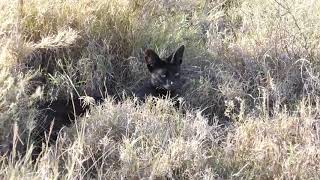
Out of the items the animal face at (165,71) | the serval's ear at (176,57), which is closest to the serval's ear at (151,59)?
the animal face at (165,71)

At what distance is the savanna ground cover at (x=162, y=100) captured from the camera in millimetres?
3221

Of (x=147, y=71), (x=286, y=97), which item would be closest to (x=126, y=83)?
(x=147, y=71)

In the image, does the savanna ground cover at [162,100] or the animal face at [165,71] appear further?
the animal face at [165,71]

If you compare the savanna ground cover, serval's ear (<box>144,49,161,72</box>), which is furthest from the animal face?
the savanna ground cover

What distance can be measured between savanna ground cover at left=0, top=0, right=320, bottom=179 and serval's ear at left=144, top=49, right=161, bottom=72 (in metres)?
0.22

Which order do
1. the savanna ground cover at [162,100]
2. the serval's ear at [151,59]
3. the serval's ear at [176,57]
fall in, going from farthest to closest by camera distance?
the serval's ear at [176,57] → the serval's ear at [151,59] → the savanna ground cover at [162,100]

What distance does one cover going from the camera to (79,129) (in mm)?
A: 3537

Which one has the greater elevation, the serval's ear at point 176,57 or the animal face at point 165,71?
the serval's ear at point 176,57

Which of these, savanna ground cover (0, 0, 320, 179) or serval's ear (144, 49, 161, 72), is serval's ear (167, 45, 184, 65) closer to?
serval's ear (144, 49, 161, 72)

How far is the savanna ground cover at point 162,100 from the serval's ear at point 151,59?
222 mm

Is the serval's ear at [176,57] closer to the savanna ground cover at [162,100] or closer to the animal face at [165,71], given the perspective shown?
the animal face at [165,71]

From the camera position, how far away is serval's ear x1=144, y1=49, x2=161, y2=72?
13.8 feet

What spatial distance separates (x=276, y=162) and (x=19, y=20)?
2.31 meters

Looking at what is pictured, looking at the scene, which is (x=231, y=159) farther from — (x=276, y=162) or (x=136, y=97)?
(x=136, y=97)
